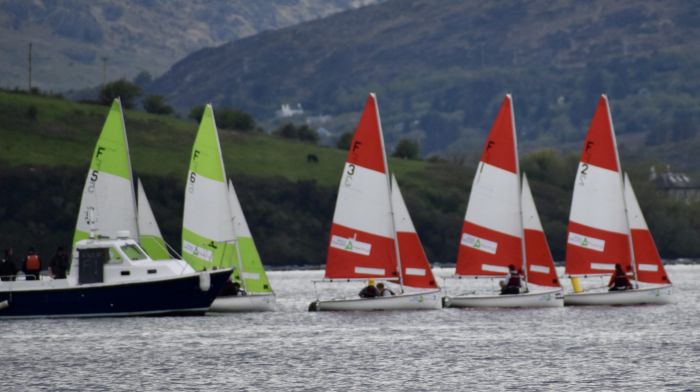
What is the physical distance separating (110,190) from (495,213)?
64.4 ft

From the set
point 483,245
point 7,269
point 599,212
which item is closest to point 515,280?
point 483,245

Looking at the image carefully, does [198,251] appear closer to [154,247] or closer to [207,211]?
[207,211]

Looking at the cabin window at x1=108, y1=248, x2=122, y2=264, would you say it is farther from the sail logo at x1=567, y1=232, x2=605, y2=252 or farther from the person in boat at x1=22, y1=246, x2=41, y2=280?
the sail logo at x1=567, y1=232, x2=605, y2=252

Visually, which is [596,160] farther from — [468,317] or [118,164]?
[118,164]

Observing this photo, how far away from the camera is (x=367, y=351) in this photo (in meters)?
71.9

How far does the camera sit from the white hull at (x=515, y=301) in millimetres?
90938

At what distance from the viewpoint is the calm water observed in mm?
60250

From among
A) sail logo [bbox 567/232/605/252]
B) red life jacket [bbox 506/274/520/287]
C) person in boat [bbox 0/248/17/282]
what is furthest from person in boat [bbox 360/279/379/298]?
person in boat [bbox 0/248/17/282]

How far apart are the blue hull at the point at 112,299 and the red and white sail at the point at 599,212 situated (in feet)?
65.2

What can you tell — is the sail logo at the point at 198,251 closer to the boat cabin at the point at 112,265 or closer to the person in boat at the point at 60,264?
the boat cabin at the point at 112,265

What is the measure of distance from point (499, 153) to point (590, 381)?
35408mm

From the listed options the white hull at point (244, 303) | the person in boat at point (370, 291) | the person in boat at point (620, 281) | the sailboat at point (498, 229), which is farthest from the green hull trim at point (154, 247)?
the person in boat at point (620, 281)

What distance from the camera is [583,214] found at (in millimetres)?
95562

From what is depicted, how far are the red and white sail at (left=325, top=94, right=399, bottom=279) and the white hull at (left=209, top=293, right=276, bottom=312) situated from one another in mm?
4557
